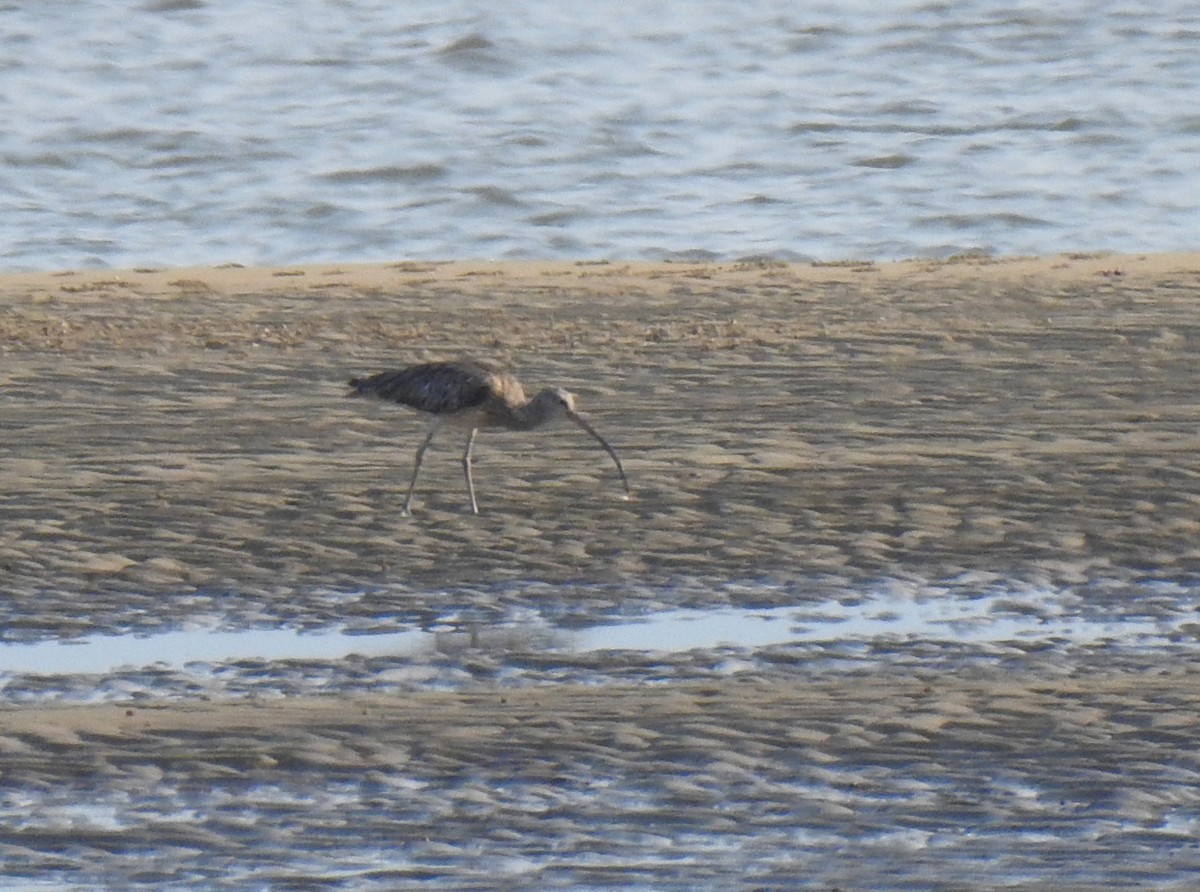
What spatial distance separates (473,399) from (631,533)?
129 centimetres

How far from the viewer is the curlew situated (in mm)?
12094

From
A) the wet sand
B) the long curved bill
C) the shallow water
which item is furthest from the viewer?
the long curved bill

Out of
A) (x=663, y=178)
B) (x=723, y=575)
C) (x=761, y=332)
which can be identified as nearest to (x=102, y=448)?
(x=723, y=575)

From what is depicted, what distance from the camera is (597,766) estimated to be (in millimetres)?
7879

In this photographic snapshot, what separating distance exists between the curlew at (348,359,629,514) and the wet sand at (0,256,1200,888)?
0.87 ft

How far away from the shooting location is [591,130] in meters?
29.9

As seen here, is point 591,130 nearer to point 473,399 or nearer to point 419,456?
point 473,399

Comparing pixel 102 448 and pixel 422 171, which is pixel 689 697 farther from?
pixel 422 171

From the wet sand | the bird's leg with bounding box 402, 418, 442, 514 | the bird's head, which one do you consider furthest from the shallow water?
the bird's head

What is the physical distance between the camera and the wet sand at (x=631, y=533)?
733cm

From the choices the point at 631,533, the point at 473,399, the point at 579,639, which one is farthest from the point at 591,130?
the point at 579,639

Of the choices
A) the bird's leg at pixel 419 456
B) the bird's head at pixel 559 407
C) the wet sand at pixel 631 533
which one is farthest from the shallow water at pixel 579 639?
the bird's head at pixel 559 407

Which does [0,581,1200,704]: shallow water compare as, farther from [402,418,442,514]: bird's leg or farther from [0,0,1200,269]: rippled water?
[0,0,1200,269]: rippled water

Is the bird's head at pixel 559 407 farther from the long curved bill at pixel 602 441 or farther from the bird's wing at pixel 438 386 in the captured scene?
the bird's wing at pixel 438 386
